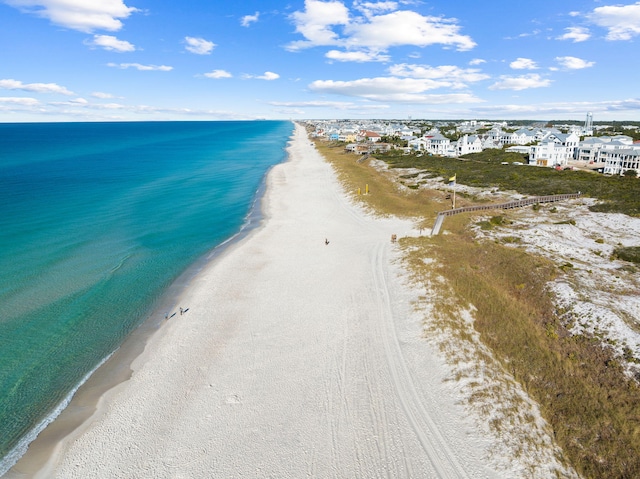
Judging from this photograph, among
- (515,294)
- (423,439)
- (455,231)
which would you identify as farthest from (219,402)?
(455,231)

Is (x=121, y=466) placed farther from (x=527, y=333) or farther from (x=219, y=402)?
(x=527, y=333)

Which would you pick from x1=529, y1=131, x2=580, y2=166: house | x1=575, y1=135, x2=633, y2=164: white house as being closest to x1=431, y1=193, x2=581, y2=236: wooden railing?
x1=529, y1=131, x2=580, y2=166: house

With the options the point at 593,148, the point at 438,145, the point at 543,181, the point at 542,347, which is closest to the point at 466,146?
the point at 438,145

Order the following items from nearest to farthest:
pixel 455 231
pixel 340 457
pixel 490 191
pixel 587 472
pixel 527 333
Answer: pixel 587 472, pixel 340 457, pixel 527 333, pixel 455 231, pixel 490 191

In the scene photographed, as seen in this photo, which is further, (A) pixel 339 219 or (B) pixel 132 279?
(A) pixel 339 219

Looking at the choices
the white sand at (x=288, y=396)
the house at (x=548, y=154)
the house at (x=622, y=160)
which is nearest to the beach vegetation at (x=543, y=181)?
the house at (x=548, y=154)

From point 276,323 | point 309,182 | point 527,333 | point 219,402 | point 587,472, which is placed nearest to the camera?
point 587,472

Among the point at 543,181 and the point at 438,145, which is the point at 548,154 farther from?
the point at 438,145
